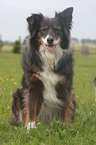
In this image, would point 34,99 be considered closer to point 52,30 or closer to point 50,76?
point 50,76

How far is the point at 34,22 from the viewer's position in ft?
13.1

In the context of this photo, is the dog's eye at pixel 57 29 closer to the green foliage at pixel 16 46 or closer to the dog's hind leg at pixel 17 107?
the dog's hind leg at pixel 17 107

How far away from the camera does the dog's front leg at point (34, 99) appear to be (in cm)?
387

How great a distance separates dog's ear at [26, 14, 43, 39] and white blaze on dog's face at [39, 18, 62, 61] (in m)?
0.10

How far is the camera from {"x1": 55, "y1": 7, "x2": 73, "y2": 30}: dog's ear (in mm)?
4055

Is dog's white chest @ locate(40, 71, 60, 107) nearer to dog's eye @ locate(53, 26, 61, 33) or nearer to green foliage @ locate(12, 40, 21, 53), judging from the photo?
dog's eye @ locate(53, 26, 61, 33)

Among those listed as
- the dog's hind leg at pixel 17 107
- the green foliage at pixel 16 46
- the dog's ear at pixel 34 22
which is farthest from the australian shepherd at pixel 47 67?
the green foliage at pixel 16 46

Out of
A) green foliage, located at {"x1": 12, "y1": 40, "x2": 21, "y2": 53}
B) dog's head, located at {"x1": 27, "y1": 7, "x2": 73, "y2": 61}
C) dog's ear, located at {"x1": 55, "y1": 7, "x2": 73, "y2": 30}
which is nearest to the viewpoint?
dog's head, located at {"x1": 27, "y1": 7, "x2": 73, "y2": 61}

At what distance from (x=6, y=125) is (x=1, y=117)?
1.35 feet

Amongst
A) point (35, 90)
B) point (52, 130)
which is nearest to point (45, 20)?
point (35, 90)

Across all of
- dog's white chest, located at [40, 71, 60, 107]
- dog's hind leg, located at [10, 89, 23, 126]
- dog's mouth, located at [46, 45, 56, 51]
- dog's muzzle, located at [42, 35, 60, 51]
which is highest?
dog's muzzle, located at [42, 35, 60, 51]

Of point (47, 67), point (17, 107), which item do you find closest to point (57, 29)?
Answer: point (47, 67)

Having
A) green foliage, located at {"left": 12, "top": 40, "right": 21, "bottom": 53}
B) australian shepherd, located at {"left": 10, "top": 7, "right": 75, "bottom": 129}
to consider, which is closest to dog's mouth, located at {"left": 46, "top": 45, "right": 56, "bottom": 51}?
australian shepherd, located at {"left": 10, "top": 7, "right": 75, "bottom": 129}

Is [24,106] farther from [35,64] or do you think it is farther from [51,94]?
[35,64]
